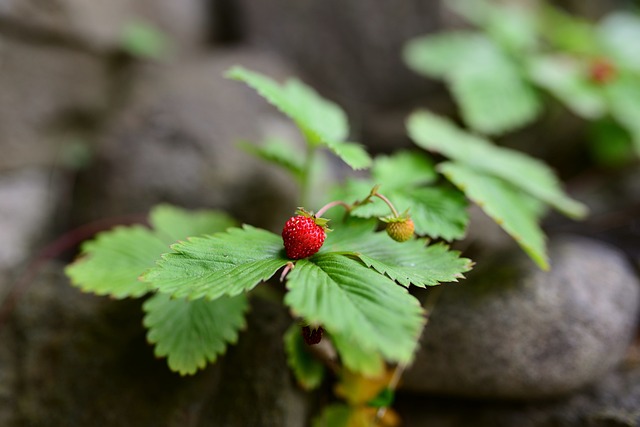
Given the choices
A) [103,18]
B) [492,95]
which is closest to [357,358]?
[492,95]

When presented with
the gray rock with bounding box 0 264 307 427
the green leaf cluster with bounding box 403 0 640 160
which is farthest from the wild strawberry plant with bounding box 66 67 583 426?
the green leaf cluster with bounding box 403 0 640 160

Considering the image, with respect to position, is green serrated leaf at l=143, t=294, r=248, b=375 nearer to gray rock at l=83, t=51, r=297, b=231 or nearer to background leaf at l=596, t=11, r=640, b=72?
gray rock at l=83, t=51, r=297, b=231

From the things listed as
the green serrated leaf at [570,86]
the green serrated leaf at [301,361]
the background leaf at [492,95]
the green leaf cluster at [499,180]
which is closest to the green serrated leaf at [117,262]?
the green serrated leaf at [301,361]

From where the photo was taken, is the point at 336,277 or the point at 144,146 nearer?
the point at 336,277

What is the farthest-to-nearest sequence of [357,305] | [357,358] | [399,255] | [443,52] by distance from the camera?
[443,52] < [357,358] < [399,255] < [357,305]

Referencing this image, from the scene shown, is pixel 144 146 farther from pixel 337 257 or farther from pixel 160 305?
pixel 337 257
